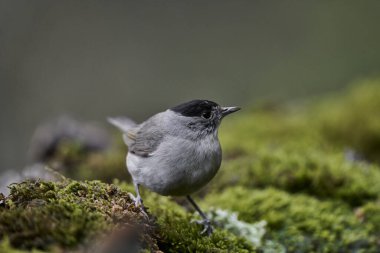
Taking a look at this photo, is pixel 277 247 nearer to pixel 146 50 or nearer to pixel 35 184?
pixel 35 184

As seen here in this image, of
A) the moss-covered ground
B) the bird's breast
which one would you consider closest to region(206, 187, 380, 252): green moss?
the moss-covered ground

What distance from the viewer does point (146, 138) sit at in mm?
5188

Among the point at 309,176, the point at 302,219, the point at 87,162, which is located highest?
the point at 87,162

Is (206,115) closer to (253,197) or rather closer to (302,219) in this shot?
(253,197)

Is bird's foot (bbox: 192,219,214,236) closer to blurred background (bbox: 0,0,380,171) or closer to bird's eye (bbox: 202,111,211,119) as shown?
bird's eye (bbox: 202,111,211,119)

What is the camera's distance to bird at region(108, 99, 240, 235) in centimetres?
454

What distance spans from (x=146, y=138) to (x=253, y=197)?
1.57 meters

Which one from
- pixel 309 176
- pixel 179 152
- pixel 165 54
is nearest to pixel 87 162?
pixel 179 152

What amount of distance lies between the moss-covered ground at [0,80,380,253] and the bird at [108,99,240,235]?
32cm

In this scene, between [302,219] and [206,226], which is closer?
[206,226]

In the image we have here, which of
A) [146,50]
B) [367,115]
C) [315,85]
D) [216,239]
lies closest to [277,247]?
[216,239]

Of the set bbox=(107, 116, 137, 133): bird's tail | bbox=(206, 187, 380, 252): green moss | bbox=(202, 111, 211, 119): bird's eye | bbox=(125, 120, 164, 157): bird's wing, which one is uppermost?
bbox=(107, 116, 137, 133): bird's tail

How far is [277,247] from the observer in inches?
199

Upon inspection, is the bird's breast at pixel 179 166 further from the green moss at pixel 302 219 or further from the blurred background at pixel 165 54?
the blurred background at pixel 165 54
